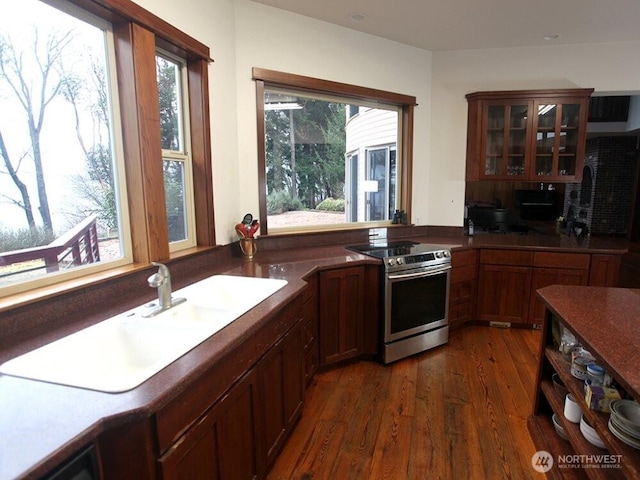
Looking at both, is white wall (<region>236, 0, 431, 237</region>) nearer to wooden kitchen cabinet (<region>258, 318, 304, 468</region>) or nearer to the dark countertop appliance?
wooden kitchen cabinet (<region>258, 318, 304, 468</region>)

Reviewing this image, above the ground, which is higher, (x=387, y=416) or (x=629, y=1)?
(x=629, y=1)

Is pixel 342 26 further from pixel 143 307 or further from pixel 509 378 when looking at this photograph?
pixel 509 378

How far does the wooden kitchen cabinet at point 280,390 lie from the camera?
1.68 metres

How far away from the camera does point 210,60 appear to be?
2.41m

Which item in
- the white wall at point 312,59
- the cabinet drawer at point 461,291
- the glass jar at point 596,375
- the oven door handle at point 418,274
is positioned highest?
the white wall at point 312,59

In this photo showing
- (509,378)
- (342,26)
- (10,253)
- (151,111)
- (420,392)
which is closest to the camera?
Result: (10,253)

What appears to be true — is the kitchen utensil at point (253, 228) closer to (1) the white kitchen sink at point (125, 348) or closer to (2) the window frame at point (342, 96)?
(2) the window frame at point (342, 96)

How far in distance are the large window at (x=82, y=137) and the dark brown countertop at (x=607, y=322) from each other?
2053mm

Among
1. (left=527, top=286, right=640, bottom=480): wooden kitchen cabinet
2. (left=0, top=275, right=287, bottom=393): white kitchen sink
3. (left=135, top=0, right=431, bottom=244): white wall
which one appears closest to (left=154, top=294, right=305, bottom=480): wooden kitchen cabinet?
(left=0, top=275, right=287, bottom=393): white kitchen sink

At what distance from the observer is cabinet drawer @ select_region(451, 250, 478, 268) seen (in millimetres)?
3334

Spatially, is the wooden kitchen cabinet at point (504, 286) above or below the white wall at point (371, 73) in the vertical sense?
below

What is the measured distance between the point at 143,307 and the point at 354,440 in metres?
1.38

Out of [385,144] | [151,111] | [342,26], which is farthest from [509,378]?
[342,26]

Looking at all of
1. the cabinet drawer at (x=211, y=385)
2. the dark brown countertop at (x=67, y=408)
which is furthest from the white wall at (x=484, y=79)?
the dark brown countertop at (x=67, y=408)
